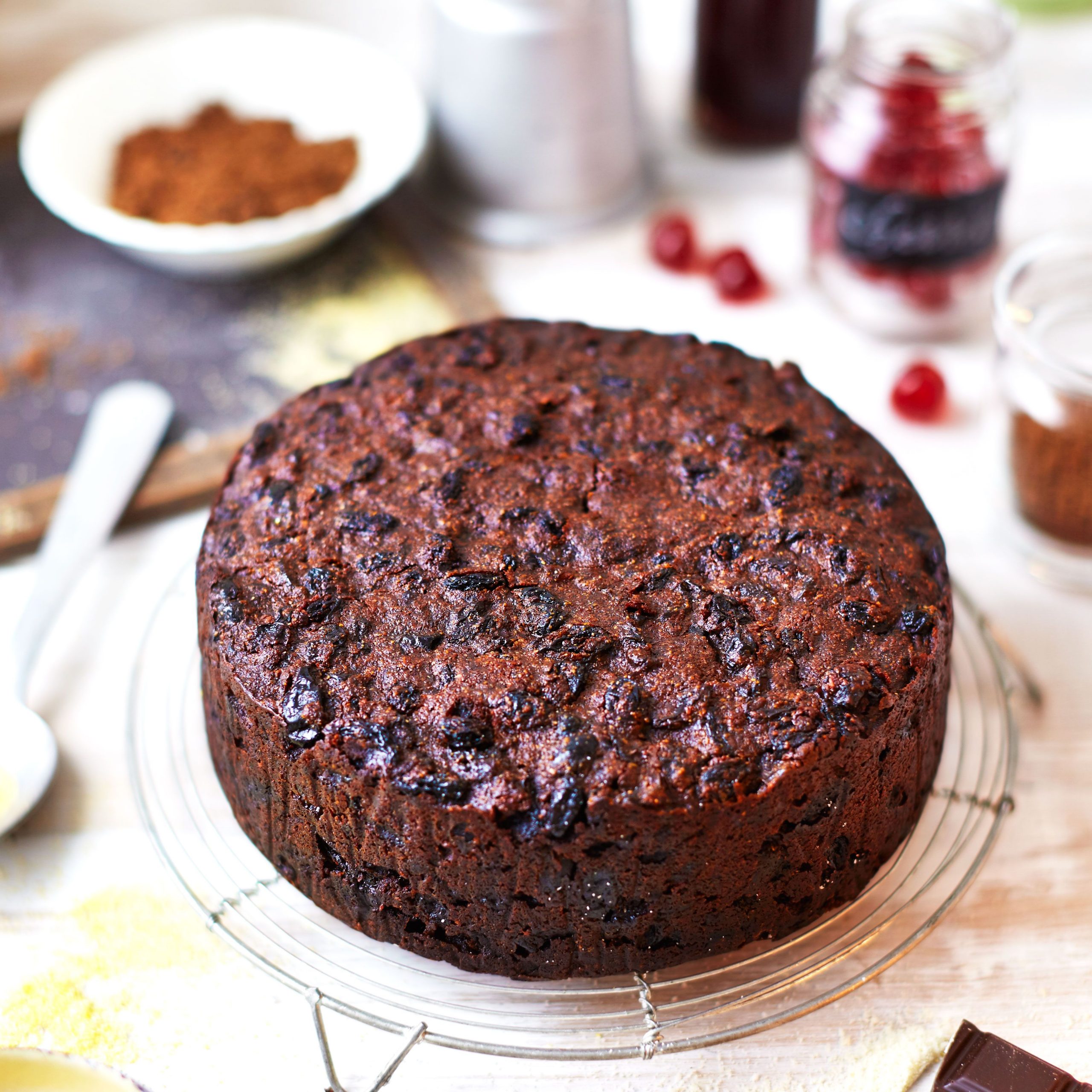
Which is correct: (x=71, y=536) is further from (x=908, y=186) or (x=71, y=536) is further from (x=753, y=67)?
(x=753, y=67)

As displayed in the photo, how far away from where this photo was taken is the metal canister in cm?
197

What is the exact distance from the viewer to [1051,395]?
159cm

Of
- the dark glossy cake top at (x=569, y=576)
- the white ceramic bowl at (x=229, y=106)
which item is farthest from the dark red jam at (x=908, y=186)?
the white ceramic bowl at (x=229, y=106)

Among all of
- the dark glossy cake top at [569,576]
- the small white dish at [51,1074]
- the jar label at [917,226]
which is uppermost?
the dark glossy cake top at [569,576]

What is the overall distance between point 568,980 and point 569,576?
392 mm

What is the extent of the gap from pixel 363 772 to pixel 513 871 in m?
0.16

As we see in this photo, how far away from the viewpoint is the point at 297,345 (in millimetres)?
1985

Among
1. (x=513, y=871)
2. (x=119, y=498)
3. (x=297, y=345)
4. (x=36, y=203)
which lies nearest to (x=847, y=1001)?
(x=513, y=871)

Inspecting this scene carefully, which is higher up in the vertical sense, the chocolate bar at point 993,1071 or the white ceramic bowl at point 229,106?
the white ceramic bowl at point 229,106

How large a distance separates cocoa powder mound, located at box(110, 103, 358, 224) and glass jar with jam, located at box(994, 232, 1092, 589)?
42.3 inches

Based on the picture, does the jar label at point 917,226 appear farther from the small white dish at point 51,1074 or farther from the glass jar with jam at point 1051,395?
the small white dish at point 51,1074

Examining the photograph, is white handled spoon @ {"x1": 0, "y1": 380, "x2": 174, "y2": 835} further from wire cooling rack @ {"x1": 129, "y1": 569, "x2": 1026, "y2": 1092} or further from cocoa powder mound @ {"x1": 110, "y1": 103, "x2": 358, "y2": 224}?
cocoa powder mound @ {"x1": 110, "y1": 103, "x2": 358, "y2": 224}

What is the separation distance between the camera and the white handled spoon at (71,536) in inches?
55.3

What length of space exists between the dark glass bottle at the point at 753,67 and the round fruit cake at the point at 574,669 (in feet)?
3.42
